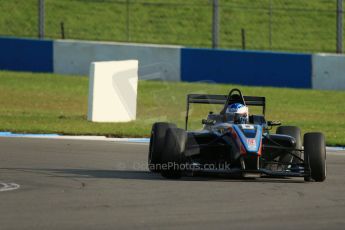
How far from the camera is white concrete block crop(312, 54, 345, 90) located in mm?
25188

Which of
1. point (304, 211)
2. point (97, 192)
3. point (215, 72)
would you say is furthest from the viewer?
point (215, 72)

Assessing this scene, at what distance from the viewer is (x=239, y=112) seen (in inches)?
508

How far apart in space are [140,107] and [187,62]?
4.05m

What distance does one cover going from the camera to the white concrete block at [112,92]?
Result: 19.3 metres

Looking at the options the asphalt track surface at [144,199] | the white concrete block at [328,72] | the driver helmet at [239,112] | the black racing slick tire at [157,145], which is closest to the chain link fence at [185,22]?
the white concrete block at [328,72]

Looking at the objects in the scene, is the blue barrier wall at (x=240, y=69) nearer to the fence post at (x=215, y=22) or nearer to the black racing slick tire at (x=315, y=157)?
the fence post at (x=215, y=22)

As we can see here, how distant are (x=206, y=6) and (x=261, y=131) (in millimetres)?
21090

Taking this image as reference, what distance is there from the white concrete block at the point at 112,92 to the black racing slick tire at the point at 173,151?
287 inches

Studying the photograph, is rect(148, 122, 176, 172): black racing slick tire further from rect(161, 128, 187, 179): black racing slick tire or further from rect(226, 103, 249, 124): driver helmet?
rect(226, 103, 249, 124): driver helmet

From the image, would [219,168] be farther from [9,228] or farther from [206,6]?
[206,6]

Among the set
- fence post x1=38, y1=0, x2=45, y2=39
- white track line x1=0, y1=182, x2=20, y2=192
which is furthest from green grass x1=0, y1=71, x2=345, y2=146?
white track line x1=0, y1=182, x2=20, y2=192

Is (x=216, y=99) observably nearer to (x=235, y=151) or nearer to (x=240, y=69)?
(x=235, y=151)

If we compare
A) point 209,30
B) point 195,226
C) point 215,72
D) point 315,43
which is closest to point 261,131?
point 195,226

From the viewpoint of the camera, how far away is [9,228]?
865 centimetres
